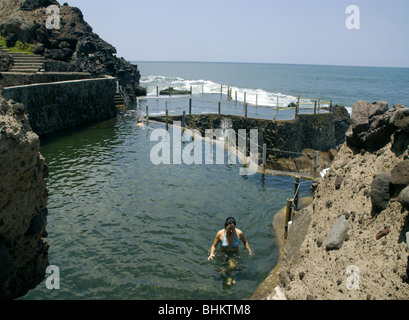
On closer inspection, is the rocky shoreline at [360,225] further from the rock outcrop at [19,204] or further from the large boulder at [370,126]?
the rock outcrop at [19,204]

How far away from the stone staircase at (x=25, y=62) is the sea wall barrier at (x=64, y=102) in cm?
547

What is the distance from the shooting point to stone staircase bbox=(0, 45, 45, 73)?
2725cm

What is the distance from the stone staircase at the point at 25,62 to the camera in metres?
27.3

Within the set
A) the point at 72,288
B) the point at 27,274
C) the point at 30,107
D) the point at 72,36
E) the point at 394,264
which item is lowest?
the point at 72,288

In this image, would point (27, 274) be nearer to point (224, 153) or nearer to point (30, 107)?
point (224, 153)

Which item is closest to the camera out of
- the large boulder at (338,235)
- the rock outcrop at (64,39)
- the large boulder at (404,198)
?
the large boulder at (404,198)

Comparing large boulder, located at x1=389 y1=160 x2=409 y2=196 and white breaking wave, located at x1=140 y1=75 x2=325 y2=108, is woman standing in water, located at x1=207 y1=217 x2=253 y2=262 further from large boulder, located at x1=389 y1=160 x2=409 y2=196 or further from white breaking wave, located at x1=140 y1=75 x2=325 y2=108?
white breaking wave, located at x1=140 y1=75 x2=325 y2=108

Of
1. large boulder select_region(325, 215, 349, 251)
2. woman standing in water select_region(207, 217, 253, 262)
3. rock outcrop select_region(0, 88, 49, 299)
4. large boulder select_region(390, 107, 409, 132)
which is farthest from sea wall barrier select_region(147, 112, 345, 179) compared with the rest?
rock outcrop select_region(0, 88, 49, 299)

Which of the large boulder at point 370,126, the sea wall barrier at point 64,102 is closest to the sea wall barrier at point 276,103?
the sea wall barrier at point 64,102

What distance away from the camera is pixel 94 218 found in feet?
33.8

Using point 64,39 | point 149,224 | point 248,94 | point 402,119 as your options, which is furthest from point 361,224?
point 248,94

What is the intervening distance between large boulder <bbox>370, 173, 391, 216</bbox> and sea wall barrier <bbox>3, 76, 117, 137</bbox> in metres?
17.6
